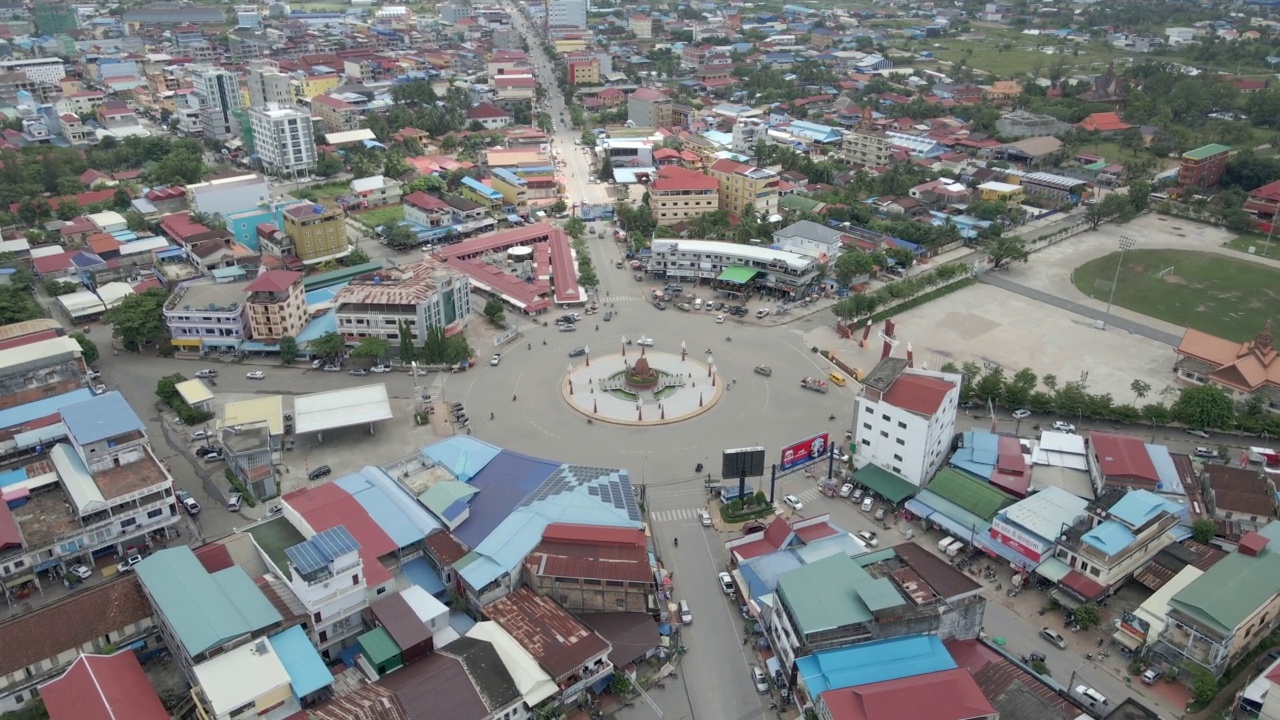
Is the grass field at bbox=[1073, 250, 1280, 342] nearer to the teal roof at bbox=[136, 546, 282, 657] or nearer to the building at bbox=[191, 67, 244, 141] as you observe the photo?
the teal roof at bbox=[136, 546, 282, 657]

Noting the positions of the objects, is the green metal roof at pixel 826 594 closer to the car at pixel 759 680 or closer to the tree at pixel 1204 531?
the car at pixel 759 680

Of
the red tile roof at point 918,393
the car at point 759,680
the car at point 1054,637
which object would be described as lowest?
the car at point 759,680

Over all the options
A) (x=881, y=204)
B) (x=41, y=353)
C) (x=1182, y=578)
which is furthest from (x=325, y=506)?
(x=881, y=204)

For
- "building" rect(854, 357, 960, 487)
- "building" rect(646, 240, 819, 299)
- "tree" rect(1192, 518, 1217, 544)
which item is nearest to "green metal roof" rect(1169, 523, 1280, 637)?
"tree" rect(1192, 518, 1217, 544)

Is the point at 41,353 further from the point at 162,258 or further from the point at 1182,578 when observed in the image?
the point at 1182,578

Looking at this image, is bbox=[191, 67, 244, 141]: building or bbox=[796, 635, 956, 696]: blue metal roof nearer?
bbox=[796, 635, 956, 696]: blue metal roof

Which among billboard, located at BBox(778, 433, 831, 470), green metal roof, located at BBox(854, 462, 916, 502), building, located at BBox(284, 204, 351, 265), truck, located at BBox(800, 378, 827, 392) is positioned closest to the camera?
green metal roof, located at BBox(854, 462, 916, 502)

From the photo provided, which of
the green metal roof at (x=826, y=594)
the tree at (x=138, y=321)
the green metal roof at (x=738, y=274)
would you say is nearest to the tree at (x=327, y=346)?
the tree at (x=138, y=321)

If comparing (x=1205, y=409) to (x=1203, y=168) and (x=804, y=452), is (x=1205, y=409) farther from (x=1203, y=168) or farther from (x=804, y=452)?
(x=1203, y=168)
